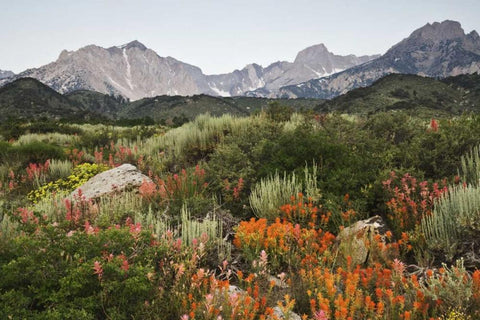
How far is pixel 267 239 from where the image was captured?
379cm

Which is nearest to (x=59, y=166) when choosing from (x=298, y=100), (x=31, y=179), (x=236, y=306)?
(x=31, y=179)

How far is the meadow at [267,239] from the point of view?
263 cm

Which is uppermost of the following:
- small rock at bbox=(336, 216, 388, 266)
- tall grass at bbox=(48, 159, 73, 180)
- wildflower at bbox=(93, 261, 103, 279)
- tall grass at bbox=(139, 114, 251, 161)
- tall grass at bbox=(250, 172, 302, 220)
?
tall grass at bbox=(139, 114, 251, 161)

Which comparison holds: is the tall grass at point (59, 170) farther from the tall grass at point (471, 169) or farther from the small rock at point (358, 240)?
the tall grass at point (471, 169)

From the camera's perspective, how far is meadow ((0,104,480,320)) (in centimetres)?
263

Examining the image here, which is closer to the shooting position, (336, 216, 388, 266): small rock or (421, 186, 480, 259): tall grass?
(421, 186, 480, 259): tall grass

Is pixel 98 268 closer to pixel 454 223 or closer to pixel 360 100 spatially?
pixel 454 223

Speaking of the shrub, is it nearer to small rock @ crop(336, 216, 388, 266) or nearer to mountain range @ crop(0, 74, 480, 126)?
small rock @ crop(336, 216, 388, 266)

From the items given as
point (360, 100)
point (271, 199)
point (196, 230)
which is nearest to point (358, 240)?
point (271, 199)

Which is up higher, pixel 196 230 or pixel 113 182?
pixel 113 182

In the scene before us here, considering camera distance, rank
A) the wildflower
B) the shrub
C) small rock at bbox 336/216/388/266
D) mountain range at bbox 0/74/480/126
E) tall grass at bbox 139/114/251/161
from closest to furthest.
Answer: the wildflower, small rock at bbox 336/216/388/266, the shrub, tall grass at bbox 139/114/251/161, mountain range at bbox 0/74/480/126

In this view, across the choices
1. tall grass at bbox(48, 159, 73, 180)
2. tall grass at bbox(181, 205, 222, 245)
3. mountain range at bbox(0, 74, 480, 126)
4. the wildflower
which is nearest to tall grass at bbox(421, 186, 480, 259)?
tall grass at bbox(181, 205, 222, 245)

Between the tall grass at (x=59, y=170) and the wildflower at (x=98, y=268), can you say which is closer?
the wildflower at (x=98, y=268)

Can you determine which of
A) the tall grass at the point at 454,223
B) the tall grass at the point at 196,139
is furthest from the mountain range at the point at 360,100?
the tall grass at the point at 454,223
